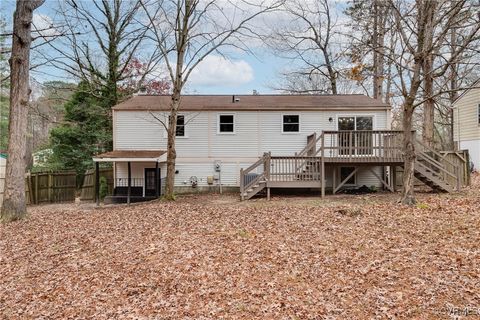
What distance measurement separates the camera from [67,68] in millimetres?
18594

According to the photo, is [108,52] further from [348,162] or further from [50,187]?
[348,162]

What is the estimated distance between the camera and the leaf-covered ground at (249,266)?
14.5 ft

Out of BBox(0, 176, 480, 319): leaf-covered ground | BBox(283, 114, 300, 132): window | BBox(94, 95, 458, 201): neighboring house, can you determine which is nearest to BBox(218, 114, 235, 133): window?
BBox(94, 95, 458, 201): neighboring house

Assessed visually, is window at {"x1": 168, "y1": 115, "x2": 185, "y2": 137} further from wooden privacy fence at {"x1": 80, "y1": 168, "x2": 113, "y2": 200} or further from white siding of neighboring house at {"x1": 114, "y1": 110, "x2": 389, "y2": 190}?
wooden privacy fence at {"x1": 80, "y1": 168, "x2": 113, "y2": 200}

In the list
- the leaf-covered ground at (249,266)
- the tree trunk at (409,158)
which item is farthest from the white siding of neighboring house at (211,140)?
the leaf-covered ground at (249,266)

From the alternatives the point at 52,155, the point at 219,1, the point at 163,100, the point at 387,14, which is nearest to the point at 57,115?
the point at 52,155

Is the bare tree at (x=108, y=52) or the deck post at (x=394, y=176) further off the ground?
the bare tree at (x=108, y=52)

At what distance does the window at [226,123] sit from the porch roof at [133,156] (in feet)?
10.3

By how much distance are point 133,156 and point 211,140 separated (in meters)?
3.90

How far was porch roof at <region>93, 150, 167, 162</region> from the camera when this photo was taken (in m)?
14.4

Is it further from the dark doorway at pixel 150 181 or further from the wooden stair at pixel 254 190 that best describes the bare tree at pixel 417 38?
the dark doorway at pixel 150 181

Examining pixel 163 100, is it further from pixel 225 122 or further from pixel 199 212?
pixel 199 212

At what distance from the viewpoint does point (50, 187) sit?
17.3 metres

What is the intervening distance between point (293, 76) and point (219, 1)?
1310cm
